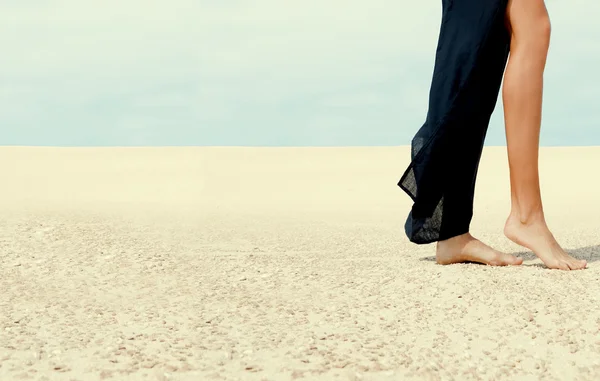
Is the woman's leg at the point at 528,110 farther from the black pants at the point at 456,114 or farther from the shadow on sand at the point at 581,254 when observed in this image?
the shadow on sand at the point at 581,254

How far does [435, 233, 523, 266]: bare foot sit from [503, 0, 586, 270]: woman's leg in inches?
5.0

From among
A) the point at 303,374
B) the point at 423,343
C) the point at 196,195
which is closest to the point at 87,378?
the point at 303,374

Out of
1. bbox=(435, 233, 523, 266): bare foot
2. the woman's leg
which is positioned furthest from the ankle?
bbox=(435, 233, 523, 266): bare foot

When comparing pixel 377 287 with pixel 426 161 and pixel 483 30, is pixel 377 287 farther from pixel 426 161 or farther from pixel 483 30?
pixel 483 30

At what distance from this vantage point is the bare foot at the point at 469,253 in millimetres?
2984

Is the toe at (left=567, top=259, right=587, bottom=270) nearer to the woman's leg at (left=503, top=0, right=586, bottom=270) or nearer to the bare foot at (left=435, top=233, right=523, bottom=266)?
the woman's leg at (left=503, top=0, right=586, bottom=270)

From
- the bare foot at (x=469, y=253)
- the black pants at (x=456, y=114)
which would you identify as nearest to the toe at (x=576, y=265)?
the bare foot at (x=469, y=253)

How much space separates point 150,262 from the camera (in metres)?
3.21

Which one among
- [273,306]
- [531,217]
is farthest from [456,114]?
[273,306]

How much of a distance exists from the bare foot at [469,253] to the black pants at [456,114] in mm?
43

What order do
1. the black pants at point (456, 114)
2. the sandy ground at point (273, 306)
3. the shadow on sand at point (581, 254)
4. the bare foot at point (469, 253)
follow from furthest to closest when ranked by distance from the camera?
the shadow on sand at point (581, 254)
the bare foot at point (469, 253)
the black pants at point (456, 114)
the sandy ground at point (273, 306)

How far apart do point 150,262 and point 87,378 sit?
1.65m

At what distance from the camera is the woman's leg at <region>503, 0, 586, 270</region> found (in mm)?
2891

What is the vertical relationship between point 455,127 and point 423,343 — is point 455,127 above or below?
above
